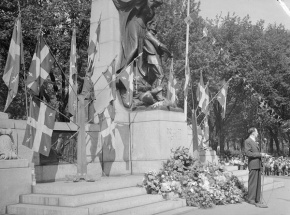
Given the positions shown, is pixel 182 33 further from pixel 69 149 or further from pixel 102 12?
pixel 69 149

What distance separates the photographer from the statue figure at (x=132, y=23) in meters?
14.3

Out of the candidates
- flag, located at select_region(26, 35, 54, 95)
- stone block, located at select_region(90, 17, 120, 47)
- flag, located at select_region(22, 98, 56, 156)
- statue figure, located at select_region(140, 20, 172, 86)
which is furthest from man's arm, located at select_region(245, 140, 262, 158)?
stone block, located at select_region(90, 17, 120, 47)

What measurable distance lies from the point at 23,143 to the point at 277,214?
611cm

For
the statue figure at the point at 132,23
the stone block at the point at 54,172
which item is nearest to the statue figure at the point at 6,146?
the stone block at the point at 54,172

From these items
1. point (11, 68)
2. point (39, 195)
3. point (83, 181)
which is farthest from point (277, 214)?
point (11, 68)

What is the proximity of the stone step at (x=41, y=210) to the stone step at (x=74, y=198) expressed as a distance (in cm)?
17

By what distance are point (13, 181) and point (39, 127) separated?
1.61 m

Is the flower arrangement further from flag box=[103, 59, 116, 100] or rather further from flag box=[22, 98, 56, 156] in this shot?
flag box=[103, 59, 116, 100]

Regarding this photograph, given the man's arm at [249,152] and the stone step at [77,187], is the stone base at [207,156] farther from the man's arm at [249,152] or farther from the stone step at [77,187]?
the stone step at [77,187]

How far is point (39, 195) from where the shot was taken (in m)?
8.74

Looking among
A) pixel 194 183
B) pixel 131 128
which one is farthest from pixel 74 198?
pixel 131 128

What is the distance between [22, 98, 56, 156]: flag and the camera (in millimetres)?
9797

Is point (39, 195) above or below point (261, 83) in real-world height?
below

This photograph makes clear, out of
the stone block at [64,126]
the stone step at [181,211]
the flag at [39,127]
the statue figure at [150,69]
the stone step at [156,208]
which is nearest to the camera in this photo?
the stone step at [156,208]
